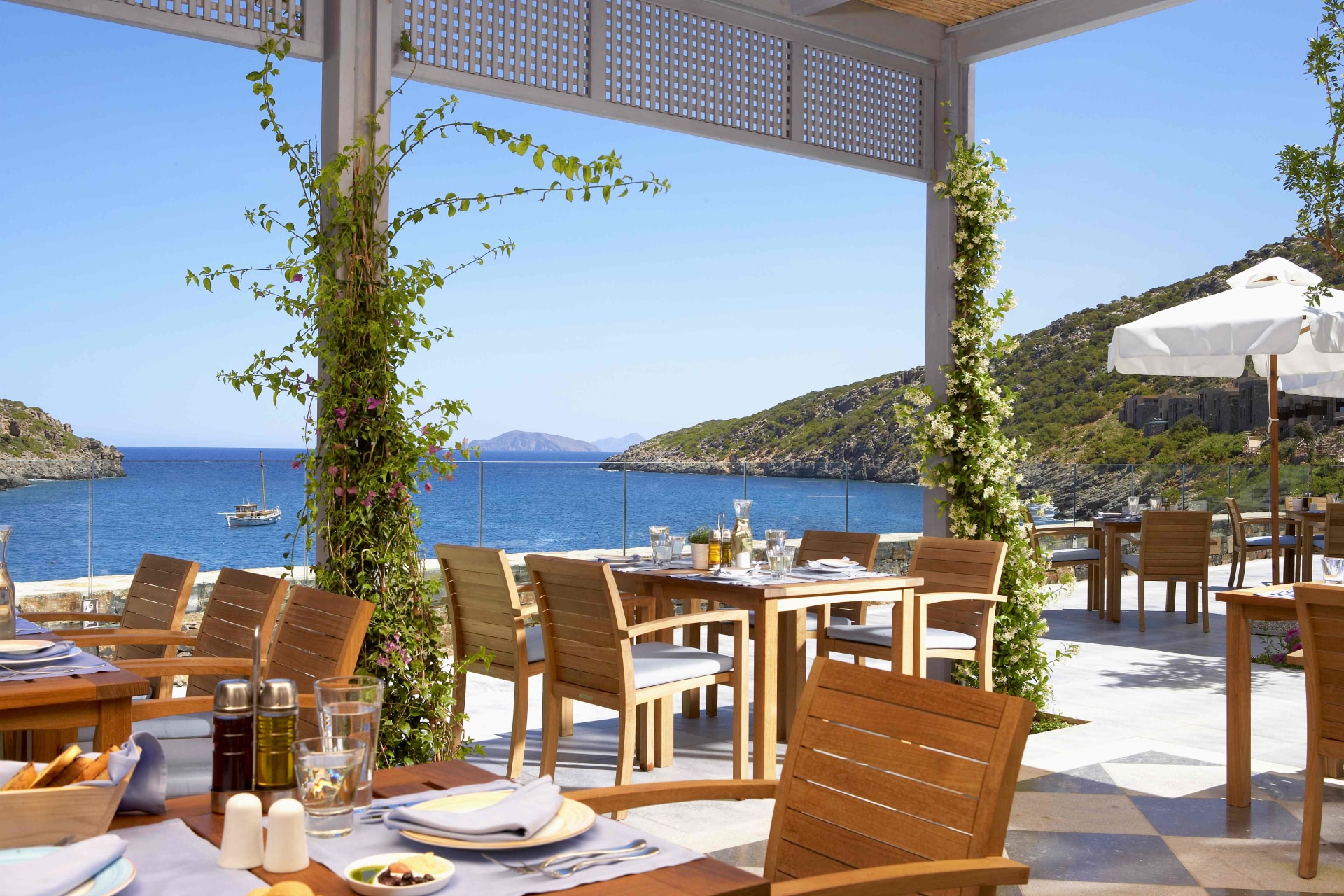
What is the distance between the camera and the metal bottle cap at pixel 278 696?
52.4 inches

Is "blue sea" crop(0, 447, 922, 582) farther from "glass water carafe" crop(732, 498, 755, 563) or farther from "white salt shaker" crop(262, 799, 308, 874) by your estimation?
"white salt shaker" crop(262, 799, 308, 874)

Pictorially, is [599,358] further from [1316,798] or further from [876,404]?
[1316,798]

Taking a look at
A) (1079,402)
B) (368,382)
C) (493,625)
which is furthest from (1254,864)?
(1079,402)

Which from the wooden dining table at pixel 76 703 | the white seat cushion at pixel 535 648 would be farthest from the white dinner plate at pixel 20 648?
the white seat cushion at pixel 535 648

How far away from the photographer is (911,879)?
51.4 inches

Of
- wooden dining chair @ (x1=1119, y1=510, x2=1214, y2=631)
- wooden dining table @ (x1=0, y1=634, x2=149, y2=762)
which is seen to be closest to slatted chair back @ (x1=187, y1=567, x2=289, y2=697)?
wooden dining table @ (x1=0, y1=634, x2=149, y2=762)

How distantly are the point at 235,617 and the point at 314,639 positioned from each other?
621 millimetres

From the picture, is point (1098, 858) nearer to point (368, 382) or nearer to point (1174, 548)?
point (368, 382)

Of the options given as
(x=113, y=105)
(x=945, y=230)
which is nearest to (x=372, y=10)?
(x=945, y=230)

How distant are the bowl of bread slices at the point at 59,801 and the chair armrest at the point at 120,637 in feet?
5.26

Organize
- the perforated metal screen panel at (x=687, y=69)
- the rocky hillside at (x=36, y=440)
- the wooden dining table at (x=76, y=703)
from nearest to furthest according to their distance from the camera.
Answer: the wooden dining table at (x=76, y=703)
the perforated metal screen panel at (x=687, y=69)
the rocky hillside at (x=36, y=440)

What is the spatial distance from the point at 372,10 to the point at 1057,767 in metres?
3.47

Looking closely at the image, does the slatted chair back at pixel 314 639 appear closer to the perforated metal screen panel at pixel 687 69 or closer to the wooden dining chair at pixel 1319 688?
the perforated metal screen panel at pixel 687 69

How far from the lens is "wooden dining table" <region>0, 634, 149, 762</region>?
6.42 feet
